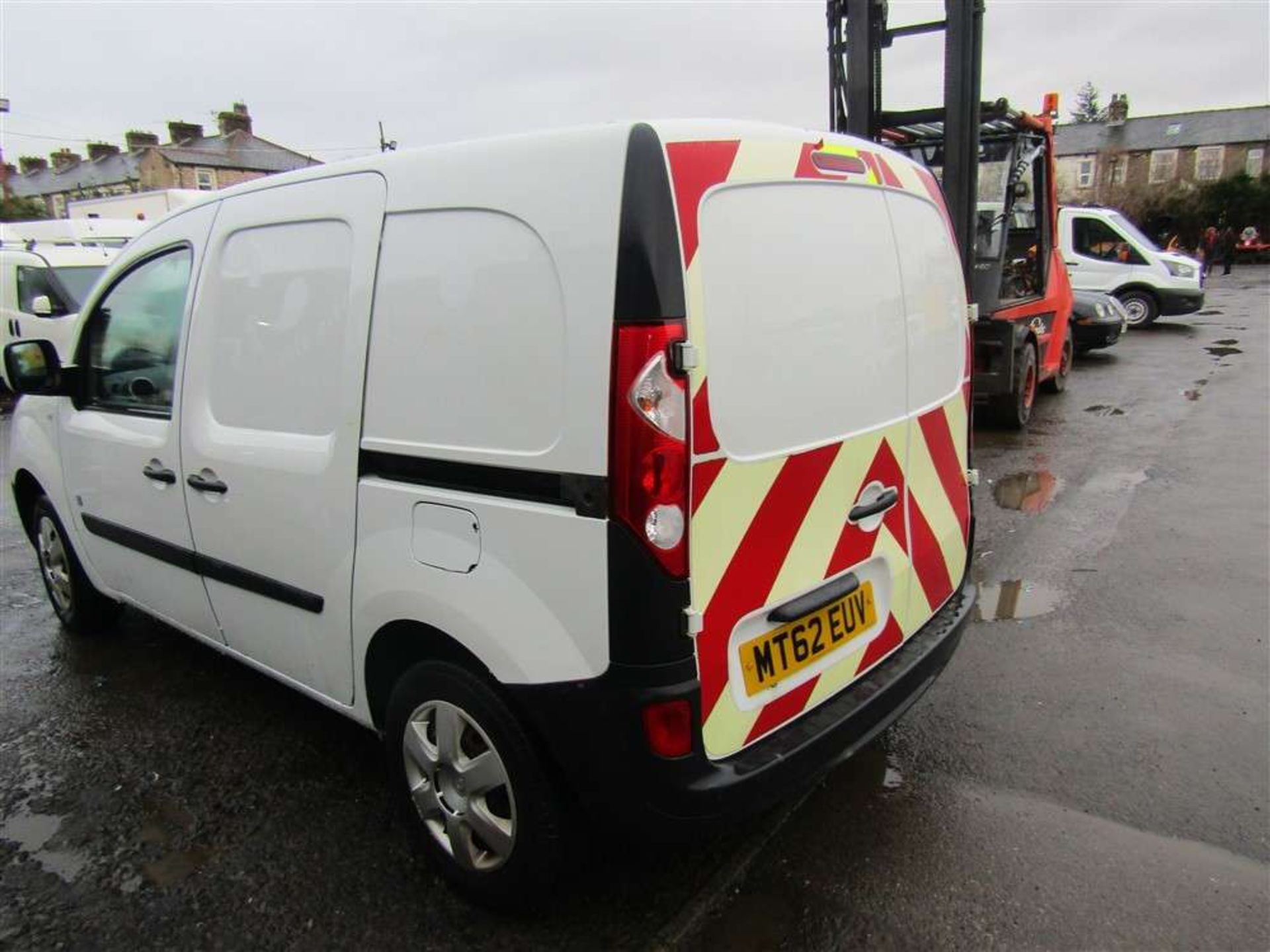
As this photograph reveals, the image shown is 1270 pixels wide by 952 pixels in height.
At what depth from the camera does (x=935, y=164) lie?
313 inches

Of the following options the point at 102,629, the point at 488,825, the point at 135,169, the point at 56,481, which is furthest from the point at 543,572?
the point at 135,169

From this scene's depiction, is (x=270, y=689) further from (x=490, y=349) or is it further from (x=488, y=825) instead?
(x=490, y=349)

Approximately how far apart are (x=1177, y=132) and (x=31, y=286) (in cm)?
6020

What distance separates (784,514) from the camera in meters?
2.09

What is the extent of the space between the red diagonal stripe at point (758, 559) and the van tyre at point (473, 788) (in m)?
0.50

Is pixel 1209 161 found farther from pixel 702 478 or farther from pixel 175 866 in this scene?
pixel 175 866

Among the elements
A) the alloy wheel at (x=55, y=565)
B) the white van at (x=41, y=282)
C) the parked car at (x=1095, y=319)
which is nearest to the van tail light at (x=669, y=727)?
the alloy wheel at (x=55, y=565)

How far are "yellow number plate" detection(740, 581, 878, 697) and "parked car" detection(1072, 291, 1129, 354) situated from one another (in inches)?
449

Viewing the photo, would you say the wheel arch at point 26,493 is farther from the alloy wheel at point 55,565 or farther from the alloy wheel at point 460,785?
the alloy wheel at point 460,785

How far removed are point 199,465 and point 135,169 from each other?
52669mm

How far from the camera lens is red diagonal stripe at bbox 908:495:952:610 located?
8.55 feet

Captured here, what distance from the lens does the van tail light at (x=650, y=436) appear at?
1763 millimetres

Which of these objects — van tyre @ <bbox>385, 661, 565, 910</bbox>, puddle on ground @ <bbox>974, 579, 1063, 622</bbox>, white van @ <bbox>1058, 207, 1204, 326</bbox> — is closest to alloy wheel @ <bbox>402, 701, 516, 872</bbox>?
van tyre @ <bbox>385, 661, 565, 910</bbox>

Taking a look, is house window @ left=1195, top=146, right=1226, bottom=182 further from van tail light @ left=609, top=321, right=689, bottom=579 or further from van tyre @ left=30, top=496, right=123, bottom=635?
van tail light @ left=609, top=321, right=689, bottom=579
